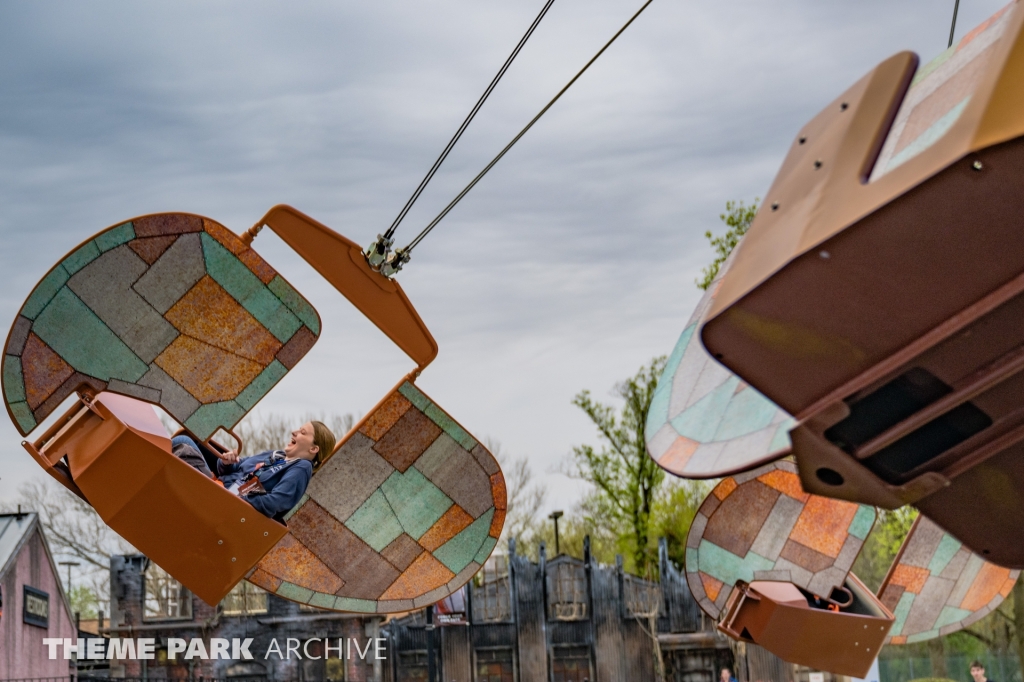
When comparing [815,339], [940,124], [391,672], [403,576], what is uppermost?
[940,124]

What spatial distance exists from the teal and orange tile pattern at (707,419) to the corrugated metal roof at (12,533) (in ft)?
46.4

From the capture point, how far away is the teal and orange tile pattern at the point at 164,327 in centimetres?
641

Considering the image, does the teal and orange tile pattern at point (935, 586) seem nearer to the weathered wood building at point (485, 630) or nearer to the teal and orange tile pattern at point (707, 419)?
the teal and orange tile pattern at point (707, 419)

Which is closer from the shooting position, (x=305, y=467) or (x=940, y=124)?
(x=940, y=124)

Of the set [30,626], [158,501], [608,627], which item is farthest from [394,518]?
[608,627]

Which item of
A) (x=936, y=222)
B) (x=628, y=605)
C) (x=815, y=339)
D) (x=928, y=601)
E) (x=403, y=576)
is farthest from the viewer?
(x=628, y=605)

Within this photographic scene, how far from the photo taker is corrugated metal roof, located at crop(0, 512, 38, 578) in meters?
16.7

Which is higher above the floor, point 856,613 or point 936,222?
point 936,222

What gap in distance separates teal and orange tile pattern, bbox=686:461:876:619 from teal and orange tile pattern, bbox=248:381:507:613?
9.26 ft

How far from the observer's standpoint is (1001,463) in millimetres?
4496

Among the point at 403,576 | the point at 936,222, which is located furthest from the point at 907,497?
the point at 403,576

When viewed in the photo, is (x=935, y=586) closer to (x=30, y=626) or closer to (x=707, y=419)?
(x=707, y=419)

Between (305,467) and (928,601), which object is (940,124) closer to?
(305,467)

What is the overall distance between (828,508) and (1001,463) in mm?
5830
